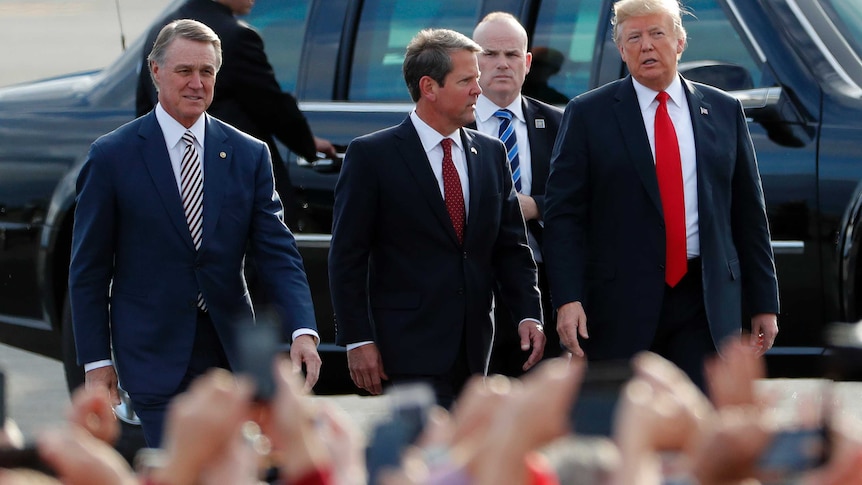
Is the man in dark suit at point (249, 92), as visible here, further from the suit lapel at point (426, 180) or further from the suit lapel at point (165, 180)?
the suit lapel at point (165, 180)

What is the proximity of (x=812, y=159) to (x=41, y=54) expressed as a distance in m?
16.6

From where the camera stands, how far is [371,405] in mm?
8414

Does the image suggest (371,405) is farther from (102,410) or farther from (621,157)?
(102,410)

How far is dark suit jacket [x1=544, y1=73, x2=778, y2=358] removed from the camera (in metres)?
5.11

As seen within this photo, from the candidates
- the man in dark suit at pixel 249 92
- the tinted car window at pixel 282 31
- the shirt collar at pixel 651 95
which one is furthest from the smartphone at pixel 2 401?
the tinted car window at pixel 282 31

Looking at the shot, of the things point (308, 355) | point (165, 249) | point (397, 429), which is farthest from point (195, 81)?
A: point (397, 429)

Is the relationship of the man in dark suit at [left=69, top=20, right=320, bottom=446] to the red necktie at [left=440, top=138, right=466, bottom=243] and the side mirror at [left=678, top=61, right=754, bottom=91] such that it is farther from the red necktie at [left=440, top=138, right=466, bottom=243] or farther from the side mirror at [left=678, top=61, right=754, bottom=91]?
the side mirror at [left=678, top=61, right=754, bottom=91]

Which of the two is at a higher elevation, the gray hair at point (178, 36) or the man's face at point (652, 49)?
the gray hair at point (178, 36)

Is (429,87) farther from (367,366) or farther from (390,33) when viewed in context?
(390,33)

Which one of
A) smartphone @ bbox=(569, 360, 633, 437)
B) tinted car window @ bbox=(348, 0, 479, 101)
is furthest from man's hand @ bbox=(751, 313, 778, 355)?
smartphone @ bbox=(569, 360, 633, 437)

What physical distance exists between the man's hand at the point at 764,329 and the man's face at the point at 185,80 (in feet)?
6.13

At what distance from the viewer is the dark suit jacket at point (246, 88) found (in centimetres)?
634

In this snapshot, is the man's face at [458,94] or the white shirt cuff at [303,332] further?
the man's face at [458,94]

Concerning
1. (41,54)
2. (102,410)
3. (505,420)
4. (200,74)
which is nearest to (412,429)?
(505,420)
